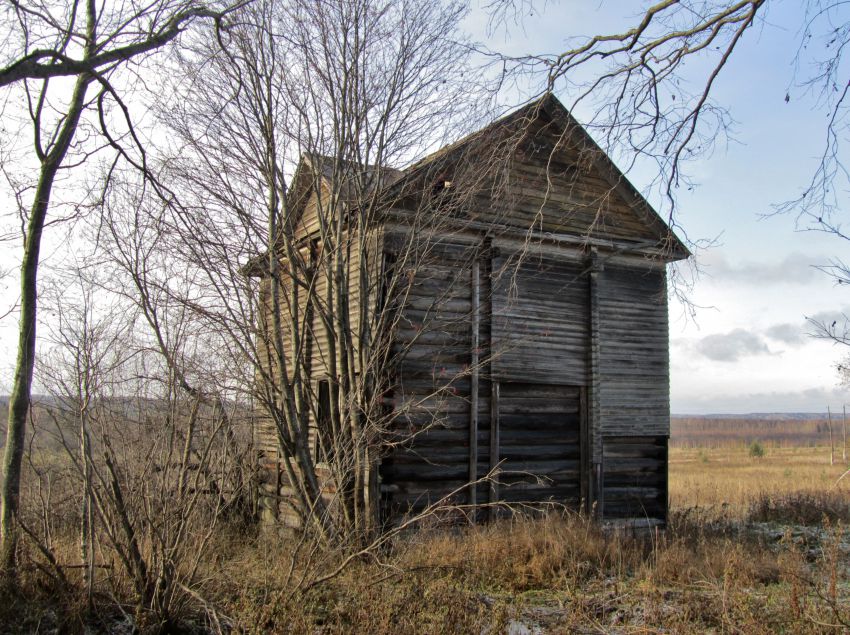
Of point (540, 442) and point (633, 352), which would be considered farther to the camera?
point (633, 352)

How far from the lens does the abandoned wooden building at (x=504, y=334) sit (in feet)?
33.7

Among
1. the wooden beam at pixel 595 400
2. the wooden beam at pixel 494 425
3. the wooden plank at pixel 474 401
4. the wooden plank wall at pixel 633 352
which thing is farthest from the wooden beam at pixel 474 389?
the wooden plank wall at pixel 633 352

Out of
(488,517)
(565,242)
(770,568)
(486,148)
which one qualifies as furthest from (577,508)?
(486,148)

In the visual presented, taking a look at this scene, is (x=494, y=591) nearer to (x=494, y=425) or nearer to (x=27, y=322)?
(x=494, y=425)

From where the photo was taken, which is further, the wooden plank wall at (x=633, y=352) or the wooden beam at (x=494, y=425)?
the wooden plank wall at (x=633, y=352)

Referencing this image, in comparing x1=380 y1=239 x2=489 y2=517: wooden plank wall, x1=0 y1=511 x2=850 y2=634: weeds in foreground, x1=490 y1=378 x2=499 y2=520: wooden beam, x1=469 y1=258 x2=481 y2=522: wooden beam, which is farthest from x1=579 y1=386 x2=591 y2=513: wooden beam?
x1=0 y1=511 x2=850 y2=634: weeds in foreground

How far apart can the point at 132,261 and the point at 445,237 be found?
4491mm

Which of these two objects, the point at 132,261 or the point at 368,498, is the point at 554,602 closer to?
the point at 368,498

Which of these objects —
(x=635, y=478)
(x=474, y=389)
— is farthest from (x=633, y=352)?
(x=474, y=389)

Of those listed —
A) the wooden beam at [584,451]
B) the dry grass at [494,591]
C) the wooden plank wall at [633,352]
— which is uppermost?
the wooden plank wall at [633,352]

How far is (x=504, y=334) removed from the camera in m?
11.6

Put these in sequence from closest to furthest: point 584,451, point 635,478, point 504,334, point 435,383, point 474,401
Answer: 1. point 435,383
2. point 474,401
3. point 504,334
4. point 584,451
5. point 635,478

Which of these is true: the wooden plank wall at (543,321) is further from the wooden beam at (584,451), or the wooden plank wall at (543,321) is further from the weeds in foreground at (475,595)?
the weeds in foreground at (475,595)

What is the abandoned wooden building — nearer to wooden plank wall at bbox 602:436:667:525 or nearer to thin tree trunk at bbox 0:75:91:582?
wooden plank wall at bbox 602:436:667:525
